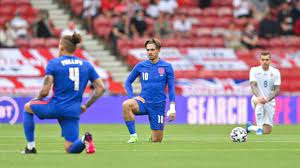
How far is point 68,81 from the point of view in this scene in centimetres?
1484

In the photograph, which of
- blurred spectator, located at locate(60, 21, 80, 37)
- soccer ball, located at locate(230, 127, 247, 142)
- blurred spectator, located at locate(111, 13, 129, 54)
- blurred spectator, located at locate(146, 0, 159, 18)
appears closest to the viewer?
soccer ball, located at locate(230, 127, 247, 142)

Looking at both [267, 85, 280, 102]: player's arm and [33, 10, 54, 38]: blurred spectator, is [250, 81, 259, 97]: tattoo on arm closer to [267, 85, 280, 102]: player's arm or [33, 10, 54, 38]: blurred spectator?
[267, 85, 280, 102]: player's arm

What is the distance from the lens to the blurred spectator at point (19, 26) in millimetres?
33344

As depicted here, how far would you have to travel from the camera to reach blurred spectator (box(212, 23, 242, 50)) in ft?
115

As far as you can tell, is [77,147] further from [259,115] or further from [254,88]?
[259,115]

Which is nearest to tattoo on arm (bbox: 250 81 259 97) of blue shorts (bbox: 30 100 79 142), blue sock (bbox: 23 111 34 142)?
blue shorts (bbox: 30 100 79 142)

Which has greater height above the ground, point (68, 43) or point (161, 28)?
point (68, 43)

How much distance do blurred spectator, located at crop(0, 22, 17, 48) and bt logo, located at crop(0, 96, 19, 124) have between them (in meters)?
2.92

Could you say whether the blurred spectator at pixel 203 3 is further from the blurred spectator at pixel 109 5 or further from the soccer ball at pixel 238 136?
the soccer ball at pixel 238 136

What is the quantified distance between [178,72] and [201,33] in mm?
2972

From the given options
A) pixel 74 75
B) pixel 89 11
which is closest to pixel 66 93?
pixel 74 75

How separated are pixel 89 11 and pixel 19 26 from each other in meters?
2.87

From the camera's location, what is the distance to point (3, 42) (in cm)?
3247

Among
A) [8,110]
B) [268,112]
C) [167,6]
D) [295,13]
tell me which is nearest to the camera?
[268,112]
